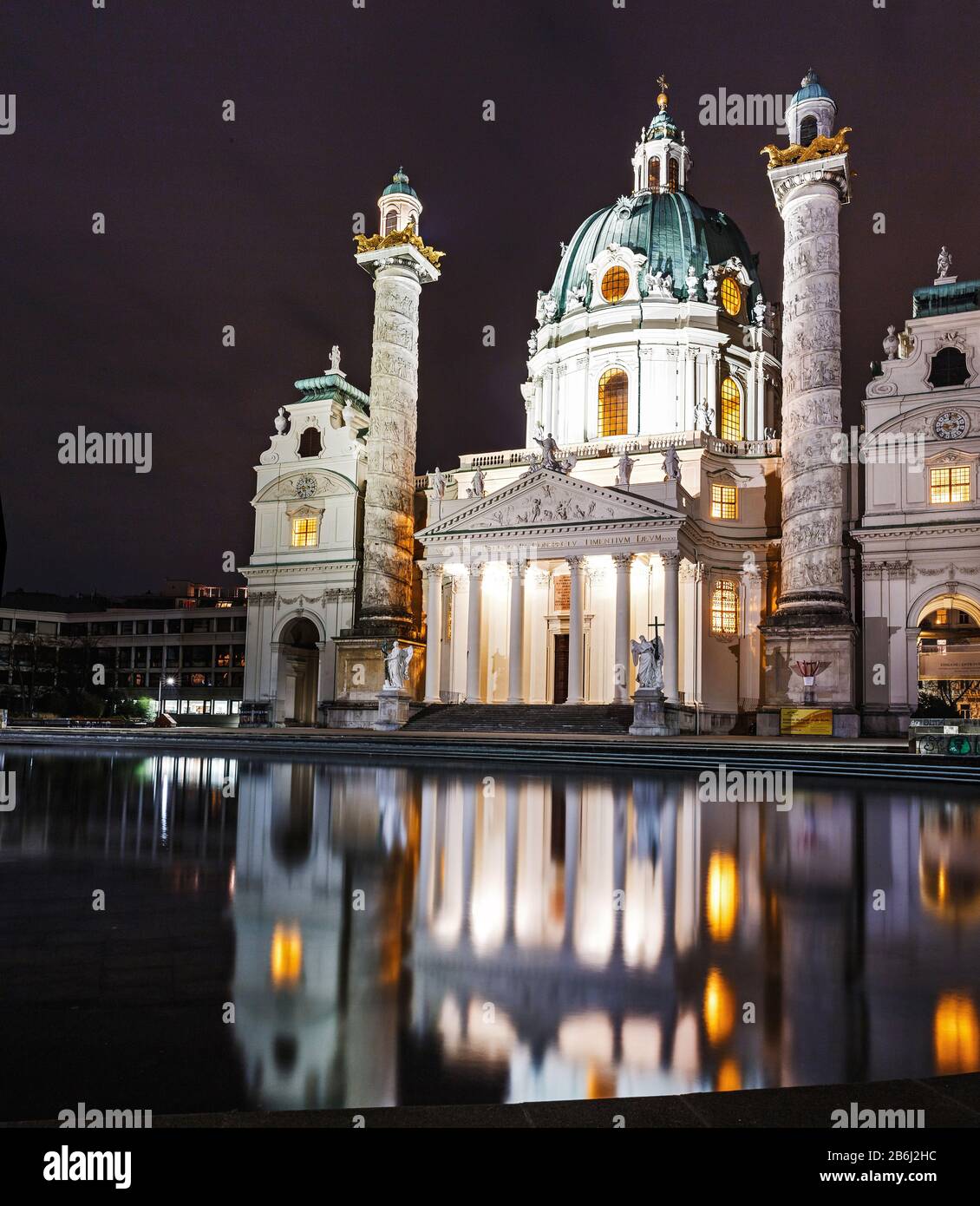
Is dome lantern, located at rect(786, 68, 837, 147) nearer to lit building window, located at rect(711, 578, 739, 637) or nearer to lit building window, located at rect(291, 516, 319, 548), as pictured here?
lit building window, located at rect(711, 578, 739, 637)

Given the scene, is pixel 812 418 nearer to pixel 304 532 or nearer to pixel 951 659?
pixel 951 659

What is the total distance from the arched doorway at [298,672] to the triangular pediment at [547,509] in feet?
46.8

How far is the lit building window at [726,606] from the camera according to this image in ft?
151

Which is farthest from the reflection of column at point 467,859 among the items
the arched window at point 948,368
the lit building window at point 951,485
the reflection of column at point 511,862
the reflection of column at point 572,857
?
the arched window at point 948,368

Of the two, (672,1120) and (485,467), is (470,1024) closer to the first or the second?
(672,1120)

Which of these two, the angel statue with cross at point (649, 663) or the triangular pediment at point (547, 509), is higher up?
the triangular pediment at point (547, 509)

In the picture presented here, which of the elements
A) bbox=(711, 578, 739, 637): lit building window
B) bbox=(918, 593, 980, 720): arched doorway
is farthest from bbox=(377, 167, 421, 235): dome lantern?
bbox=(918, 593, 980, 720): arched doorway

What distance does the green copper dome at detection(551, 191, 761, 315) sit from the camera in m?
56.2

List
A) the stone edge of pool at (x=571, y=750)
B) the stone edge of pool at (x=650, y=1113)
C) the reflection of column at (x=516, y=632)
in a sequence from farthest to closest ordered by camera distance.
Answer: the reflection of column at (x=516, y=632)
the stone edge of pool at (x=571, y=750)
the stone edge of pool at (x=650, y=1113)

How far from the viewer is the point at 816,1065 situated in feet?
13.1

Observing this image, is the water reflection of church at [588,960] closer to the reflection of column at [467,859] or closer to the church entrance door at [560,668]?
the reflection of column at [467,859]

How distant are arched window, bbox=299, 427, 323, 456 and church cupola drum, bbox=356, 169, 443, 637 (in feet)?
27.8
